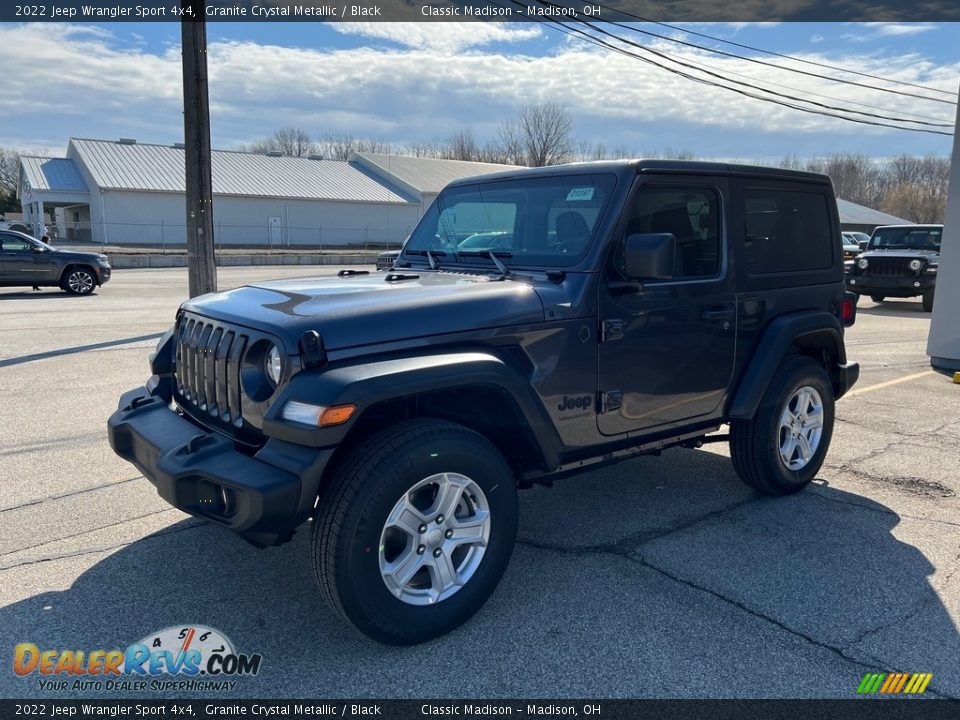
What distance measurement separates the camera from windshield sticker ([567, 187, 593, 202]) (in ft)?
13.0

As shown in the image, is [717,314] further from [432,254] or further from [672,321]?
[432,254]

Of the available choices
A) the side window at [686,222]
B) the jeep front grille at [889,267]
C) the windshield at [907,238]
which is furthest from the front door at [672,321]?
the windshield at [907,238]

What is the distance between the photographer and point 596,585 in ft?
11.9

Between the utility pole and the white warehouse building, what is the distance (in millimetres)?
27724

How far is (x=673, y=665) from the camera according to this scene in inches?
117

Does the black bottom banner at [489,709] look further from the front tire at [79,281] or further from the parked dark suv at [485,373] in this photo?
the front tire at [79,281]

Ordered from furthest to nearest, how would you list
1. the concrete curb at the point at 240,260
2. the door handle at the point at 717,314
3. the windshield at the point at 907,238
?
the concrete curb at the point at 240,260 → the windshield at the point at 907,238 → the door handle at the point at 717,314

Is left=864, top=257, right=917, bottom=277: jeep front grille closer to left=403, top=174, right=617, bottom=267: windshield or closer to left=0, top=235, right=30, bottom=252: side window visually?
left=403, top=174, right=617, bottom=267: windshield

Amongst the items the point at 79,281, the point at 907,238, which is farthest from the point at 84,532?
the point at 907,238

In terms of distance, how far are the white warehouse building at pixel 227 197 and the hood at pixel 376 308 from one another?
36.0 meters

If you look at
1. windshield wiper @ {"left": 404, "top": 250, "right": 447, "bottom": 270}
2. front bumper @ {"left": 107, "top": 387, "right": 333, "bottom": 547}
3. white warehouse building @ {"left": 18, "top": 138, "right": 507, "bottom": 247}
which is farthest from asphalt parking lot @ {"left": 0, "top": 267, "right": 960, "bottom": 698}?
white warehouse building @ {"left": 18, "top": 138, "right": 507, "bottom": 247}

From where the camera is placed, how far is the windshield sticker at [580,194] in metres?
3.96

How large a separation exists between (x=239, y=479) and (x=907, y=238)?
1938 centimetres

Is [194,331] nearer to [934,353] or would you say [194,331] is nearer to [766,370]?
[766,370]
